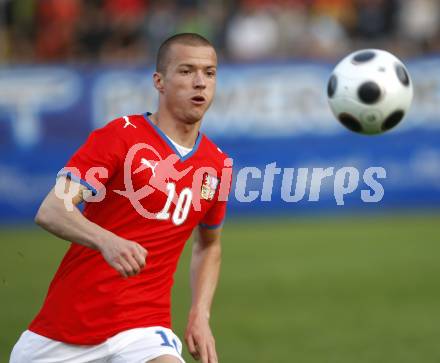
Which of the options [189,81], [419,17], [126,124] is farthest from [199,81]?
[419,17]

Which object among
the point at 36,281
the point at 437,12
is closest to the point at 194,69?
the point at 36,281

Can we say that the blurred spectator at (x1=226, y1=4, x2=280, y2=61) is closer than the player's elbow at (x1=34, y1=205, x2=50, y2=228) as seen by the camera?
No

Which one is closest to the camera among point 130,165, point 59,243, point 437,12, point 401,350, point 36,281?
point 130,165

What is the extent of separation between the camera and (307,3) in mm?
20250

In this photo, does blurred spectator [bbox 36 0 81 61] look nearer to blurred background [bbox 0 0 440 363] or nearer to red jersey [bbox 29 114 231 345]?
blurred background [bbox 0 0 440 363]

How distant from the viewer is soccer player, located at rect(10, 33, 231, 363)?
5699 mm

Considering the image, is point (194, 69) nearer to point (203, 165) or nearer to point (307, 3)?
point (203, 165)

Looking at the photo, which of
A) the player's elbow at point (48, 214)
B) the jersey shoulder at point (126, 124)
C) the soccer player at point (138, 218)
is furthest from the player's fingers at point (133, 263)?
the jersey shoulder at point (126, 124)

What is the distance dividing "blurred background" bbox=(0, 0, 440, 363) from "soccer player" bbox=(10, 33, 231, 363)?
20.8ft

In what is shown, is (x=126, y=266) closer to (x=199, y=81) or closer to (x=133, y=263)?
(x=133, y=263)

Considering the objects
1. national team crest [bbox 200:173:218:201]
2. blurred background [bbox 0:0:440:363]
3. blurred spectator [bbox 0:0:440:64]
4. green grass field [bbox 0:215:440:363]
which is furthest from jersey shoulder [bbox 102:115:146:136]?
blurred spectator [bbox 0:0:440:64]

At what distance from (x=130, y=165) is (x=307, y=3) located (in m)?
15.1

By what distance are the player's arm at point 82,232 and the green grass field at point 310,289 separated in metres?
3.74

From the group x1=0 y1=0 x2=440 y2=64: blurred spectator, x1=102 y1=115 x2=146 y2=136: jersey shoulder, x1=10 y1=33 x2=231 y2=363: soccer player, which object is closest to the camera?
x1=10 y1=33 x2=231 y2=363: soccer player
